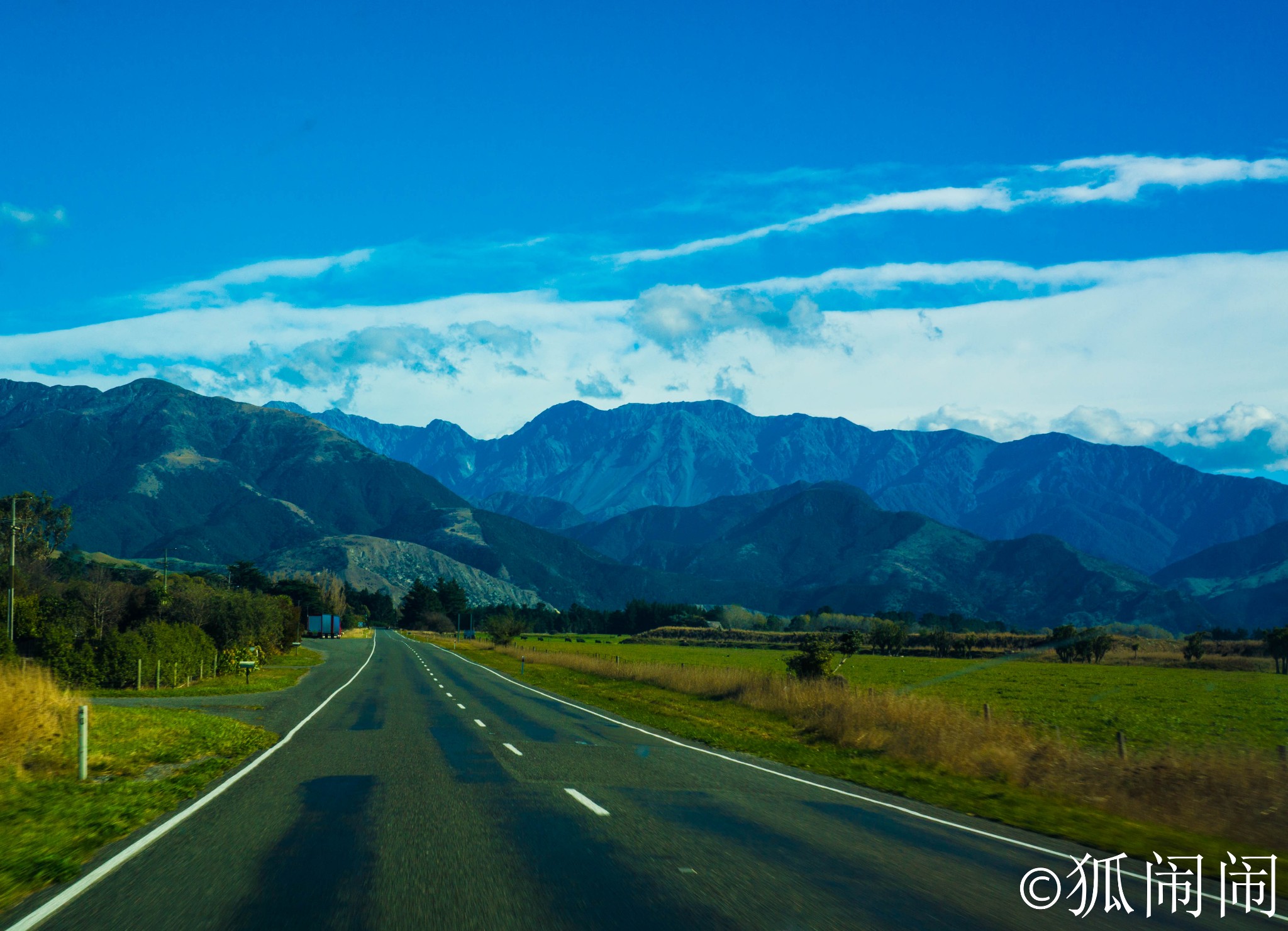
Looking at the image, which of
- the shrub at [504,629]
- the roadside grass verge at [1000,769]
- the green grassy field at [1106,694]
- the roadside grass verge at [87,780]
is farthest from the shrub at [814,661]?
the shrub at [504,629]

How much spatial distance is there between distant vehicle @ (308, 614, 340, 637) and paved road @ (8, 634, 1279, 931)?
131 metres

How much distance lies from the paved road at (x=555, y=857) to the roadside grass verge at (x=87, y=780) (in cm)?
A: 62

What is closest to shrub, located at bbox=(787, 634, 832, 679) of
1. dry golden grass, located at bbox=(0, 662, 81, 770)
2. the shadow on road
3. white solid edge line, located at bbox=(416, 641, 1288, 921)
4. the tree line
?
white solid edge line, located at bbox=(416, 641, 1288, 921)

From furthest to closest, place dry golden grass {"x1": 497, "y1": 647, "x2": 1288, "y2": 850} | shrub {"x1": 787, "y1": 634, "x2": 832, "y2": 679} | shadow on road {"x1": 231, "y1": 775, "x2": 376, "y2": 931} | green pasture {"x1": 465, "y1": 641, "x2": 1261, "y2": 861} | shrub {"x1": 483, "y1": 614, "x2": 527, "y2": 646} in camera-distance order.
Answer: shrub {"x1": 483, "y1": 614, "x2": 527, "y2": 646} < shrub {"x1": 787, "y1": 634, "x2": 832, "y2": 679} < dry golden grass {"x1": 497, "y1": 647, "x2": 1288, "y2": 850} < green pasture {"x1": 465, "y1": 641, "x2": 1261, "y2": 861} < shadow on road {"x1": 231, "y1": 775, "x2": 376, "y2": 931}

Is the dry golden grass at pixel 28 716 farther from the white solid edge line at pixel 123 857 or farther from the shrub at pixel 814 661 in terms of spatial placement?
the shrub at pixel 814 661

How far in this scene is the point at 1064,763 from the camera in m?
16.7

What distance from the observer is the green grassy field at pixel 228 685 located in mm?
35250

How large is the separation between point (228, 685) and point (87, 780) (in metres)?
28.3

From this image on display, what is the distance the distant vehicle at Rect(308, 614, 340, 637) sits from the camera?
140000mm

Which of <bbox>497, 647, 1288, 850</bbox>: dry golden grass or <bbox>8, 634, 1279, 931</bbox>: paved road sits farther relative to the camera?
<bbox>497, 647, 1288, 850</bbox>: dry golden grass

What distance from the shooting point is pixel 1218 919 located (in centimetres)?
768

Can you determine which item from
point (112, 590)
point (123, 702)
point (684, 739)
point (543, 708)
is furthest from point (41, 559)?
point (684, 739)

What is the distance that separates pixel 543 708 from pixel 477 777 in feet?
51.2

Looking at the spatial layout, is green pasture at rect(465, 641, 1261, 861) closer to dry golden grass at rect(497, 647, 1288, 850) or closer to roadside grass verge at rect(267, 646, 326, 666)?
dry golden grass at rect(497, 647, 1288, 850)
